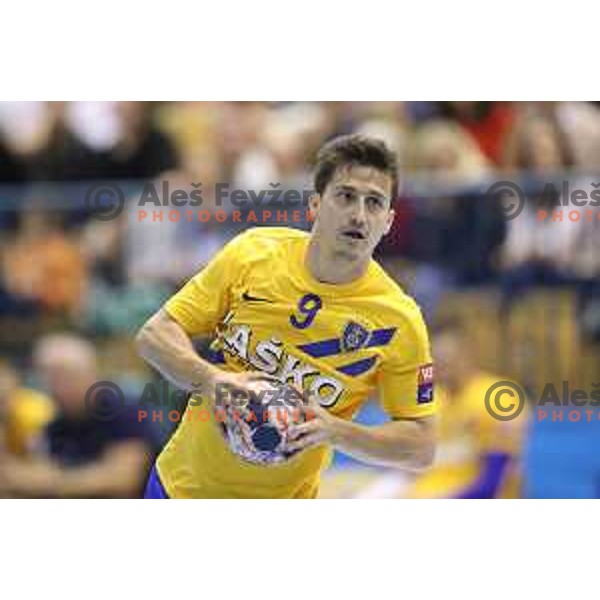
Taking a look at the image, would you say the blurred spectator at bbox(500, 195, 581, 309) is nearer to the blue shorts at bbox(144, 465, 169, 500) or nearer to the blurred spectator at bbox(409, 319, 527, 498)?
the blurred spectator at bbox(409, 319, 527, 498)

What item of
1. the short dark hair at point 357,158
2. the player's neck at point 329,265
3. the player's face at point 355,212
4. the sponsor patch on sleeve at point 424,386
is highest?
the short dark hair at point 357,158

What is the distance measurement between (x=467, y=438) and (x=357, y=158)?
1698 mm

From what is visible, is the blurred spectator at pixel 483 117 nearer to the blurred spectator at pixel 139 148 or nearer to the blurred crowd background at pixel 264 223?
the blurred crowd background at pixel 264 223

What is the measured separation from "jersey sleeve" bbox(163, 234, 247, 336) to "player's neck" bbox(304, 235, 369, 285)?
9.4 inches

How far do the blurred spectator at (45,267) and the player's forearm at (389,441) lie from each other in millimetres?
1817

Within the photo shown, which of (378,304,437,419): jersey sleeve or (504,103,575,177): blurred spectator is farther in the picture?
(504,103,575,177): blurred spectator

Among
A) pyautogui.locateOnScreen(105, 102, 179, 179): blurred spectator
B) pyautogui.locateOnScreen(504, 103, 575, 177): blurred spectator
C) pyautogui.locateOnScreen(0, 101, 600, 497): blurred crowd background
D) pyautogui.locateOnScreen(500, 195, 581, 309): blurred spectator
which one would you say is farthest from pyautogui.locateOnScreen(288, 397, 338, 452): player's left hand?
pyautogui.locateOnScreen(504, 103, 575, 177): blurred spectator

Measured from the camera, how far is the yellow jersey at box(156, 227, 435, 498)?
4734mm

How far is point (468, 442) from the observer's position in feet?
19.6

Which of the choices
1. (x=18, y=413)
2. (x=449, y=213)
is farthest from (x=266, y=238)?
(x=18, y=413)

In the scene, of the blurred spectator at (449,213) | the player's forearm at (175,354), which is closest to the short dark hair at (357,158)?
the player's forearm at (175,354)

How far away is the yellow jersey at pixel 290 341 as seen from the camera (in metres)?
4.73
